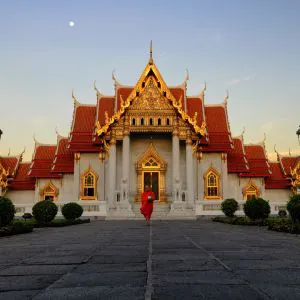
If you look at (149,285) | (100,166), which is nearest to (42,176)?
(100,166)

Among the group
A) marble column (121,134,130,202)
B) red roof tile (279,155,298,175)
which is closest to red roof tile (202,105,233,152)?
marble column (121,134,130,202)

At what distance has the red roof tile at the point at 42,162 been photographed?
32562mm

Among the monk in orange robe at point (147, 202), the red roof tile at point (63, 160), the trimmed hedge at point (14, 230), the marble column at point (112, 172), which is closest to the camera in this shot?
the trimmed hedge at point (14, 230)

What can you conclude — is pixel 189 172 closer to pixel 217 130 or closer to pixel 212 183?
pixel 212 183

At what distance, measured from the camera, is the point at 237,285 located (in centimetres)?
349

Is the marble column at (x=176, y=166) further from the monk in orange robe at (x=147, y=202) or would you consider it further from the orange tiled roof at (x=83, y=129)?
the monk in orange robe at (x=147, y=202)

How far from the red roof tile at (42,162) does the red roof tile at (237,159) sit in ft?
46.5

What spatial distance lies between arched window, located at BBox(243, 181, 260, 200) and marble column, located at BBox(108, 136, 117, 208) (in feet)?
36.3

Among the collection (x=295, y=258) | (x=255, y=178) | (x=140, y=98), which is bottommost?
(x=295, y=258)

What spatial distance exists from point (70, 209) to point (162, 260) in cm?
1652

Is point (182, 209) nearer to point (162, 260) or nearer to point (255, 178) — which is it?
point (255, 178)

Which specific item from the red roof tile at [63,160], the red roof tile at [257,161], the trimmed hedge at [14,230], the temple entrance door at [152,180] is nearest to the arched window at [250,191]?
the red roof tile at [257,161]

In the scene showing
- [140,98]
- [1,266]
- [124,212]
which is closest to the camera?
[1,266]

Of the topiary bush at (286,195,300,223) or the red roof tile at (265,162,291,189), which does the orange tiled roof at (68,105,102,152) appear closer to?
the red roof tile at (265,162,291,189)
